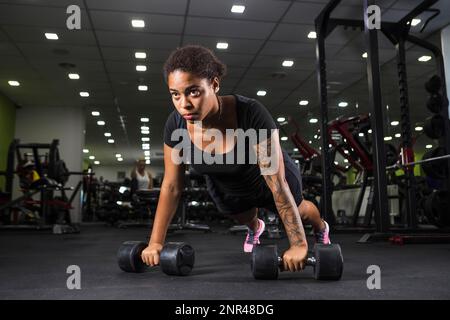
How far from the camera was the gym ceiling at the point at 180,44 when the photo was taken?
3926 mm

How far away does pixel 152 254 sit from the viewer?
1.20 metres

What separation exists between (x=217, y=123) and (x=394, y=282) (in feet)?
2.16

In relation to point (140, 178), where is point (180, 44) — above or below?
above

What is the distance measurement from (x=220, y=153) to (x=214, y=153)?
0.8 inches

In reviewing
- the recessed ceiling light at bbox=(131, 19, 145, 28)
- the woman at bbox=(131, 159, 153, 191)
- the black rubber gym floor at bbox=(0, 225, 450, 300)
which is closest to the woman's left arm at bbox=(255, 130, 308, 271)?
the black rubber gym floor at bbox=(0, 225, 450, 300)

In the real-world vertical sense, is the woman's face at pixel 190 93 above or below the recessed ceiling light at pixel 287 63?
below

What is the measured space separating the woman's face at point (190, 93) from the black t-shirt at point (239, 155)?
0.15 m

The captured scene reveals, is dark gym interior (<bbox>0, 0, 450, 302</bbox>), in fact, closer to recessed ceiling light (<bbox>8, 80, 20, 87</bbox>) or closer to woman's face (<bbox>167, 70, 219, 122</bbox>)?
woman's face (<bbox>167, 70, 219, 122</bbox>)

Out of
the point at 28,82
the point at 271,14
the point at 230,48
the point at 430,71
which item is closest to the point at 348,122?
the point at 271,14

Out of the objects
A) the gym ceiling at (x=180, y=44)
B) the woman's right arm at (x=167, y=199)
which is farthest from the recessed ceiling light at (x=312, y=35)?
the woman's right arm at (x=167, y=199)

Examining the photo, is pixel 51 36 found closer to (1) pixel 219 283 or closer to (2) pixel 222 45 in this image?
(2) pixel 222 45

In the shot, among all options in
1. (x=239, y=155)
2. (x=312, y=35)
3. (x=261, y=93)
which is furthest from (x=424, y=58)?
(x=239, y=155)

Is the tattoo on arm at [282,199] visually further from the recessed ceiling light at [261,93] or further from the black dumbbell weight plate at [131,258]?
the recessed ceiling light at [261,93]

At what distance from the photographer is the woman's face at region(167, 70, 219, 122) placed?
1041mm
